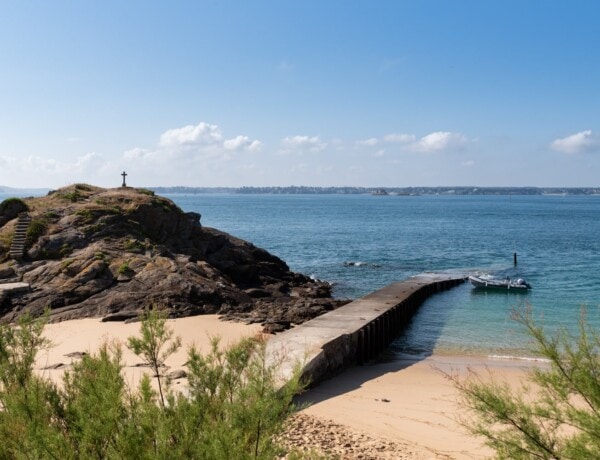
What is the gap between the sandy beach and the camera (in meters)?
10.4

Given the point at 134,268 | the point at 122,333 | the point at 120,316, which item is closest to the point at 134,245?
the point at 134,268

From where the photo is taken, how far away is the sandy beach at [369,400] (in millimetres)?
10438

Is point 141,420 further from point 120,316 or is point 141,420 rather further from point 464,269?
point 464,269

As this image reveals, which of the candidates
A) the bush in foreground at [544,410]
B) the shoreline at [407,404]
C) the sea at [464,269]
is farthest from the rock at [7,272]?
the bush in foreground at [544,410]

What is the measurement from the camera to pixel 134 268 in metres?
26.6

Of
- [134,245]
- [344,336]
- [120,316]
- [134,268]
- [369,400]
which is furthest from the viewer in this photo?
[134,245]

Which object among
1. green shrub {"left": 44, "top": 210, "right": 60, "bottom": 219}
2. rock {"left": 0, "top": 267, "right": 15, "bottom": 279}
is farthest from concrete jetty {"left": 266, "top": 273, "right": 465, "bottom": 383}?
green shrub {"left": 44, "top": 210, "right": 60, "bottom": 219}

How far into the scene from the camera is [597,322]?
26016 mm

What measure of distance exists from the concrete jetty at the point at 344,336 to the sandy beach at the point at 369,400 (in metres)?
0.56

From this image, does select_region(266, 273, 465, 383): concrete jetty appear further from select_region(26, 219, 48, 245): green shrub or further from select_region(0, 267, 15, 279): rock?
select_region(26, 219, 48, 245): green shrub

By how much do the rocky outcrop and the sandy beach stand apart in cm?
207

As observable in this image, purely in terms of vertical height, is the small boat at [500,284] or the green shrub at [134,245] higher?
the green shrub at [134,245]

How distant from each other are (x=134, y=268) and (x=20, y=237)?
6.64m

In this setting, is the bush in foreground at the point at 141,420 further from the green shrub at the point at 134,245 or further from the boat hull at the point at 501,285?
the boat hull at the point at 501,285
